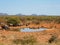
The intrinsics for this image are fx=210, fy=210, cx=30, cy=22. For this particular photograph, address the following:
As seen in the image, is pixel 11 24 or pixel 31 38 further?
pixel 11 24

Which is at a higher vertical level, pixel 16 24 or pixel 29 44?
pixel 29 44

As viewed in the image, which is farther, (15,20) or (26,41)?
(15,20)

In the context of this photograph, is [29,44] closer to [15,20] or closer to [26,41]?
[26,41]

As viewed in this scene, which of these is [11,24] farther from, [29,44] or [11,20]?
[29,44]

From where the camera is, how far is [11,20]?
67938mm

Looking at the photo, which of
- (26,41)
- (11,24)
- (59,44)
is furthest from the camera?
(11,24)

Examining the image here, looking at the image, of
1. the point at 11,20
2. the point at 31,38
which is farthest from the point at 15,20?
the point at 31,38

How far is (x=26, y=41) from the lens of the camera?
61.8 feet

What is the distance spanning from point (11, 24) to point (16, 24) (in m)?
1.57

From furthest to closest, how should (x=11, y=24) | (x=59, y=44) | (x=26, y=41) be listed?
(x=11, y=24)
(x=26, y=41)
(x=59, y=44)

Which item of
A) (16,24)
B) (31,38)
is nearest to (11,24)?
(16,24)

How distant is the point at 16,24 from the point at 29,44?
49005 millimetres

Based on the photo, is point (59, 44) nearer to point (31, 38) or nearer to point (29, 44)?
point (29, 44)

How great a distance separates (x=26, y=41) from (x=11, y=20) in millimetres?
49491
